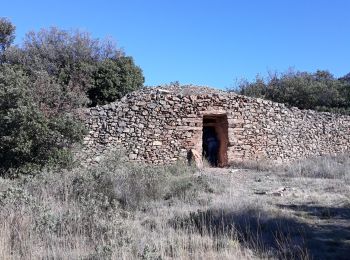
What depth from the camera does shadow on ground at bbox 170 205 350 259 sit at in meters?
5.24

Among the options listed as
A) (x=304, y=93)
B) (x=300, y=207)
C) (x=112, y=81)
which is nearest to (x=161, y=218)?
(x=300, y=207)

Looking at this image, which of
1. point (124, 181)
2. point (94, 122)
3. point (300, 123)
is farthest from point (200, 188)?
point (300, 123)

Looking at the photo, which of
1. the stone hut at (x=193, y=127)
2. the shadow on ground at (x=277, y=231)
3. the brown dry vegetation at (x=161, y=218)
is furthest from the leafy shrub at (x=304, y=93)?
the shadow on ground at (x=277, y=231)

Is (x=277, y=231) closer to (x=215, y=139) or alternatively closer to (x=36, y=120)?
(x=36, y=120)

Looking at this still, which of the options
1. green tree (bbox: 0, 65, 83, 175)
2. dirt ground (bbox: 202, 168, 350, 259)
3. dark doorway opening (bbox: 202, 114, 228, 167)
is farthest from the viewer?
dark doorway opening (bbox: 202, 114, 228, 167)

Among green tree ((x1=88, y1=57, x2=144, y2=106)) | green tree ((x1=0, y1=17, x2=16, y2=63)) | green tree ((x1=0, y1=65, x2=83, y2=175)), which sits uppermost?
green tree ((x1=0, y1=17, x2=16, y2=63))

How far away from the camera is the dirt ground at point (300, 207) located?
18.2 feet

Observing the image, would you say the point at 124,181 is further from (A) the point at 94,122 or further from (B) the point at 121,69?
(B) the point at 121,69

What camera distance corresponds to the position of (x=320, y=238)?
579cm

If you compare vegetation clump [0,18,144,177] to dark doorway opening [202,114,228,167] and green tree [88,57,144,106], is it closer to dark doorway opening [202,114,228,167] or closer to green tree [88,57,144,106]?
green tree [88,57,144,106]

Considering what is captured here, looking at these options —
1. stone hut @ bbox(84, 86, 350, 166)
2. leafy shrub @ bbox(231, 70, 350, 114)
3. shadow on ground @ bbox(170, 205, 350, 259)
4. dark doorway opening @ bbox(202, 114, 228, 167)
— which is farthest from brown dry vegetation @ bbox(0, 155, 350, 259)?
leafy shrub @ bbox(231, 70, 350, 114)

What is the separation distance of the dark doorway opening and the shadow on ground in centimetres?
822

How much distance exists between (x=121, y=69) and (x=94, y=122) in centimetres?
548

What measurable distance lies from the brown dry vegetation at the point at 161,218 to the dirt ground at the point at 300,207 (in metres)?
0.02
